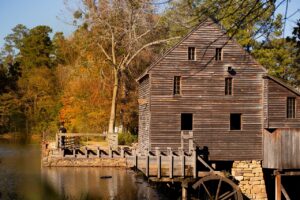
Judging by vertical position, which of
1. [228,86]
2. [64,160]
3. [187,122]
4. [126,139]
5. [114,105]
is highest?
[228,86]

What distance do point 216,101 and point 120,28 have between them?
718 inches

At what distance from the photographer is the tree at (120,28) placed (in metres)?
43.6

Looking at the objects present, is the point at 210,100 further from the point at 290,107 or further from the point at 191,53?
the point at 290,107

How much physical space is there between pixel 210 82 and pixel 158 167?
782 cm

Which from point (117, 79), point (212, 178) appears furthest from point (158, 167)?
point (117, 79)

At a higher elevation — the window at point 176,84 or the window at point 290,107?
the window at point 176,84

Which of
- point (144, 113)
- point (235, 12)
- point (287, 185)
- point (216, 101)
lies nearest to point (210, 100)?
point (216, 101)

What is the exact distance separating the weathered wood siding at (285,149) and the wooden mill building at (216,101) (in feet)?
2.62

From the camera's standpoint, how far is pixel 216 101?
90.6 feet

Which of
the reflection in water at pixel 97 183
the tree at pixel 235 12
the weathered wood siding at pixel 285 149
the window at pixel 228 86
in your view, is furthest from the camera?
the window at pixel 228 86

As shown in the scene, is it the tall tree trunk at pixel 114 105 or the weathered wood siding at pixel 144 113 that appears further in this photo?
the tall tree trunk at pixel 114 105

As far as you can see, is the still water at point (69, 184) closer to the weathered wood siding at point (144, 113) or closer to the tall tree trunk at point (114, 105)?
the weathered wood siding at point (144, 113)

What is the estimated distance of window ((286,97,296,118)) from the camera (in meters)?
27.3

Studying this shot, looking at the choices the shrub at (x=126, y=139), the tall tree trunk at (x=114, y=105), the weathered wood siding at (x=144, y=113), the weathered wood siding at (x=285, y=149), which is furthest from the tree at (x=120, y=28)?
the weathered wood siding at (x=285, y=149)
